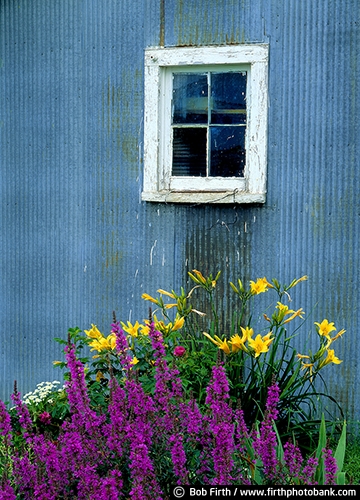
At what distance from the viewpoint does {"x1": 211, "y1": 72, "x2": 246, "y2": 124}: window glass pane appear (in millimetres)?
5039

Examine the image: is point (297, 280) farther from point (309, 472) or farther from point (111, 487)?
point (111, 487)

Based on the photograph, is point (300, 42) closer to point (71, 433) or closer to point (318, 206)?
point (318, 206)

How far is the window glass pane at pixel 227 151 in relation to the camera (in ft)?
16.6

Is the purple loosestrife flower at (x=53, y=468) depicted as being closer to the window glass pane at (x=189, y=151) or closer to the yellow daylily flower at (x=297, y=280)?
the yellow daylily flower at (x=297, y=280)

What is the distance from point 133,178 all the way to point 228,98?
881 mm

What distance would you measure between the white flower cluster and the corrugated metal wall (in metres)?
0.10

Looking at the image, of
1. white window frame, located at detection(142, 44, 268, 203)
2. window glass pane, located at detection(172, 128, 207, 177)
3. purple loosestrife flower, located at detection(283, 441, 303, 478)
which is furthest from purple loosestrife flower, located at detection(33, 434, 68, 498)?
window glass pane, located at detection(172, 128, 207, 177)

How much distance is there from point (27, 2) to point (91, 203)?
5.24ft

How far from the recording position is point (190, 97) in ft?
16.9

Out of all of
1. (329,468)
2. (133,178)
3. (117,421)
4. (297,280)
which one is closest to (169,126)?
(133,178)

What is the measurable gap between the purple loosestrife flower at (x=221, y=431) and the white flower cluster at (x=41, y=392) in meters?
2.26

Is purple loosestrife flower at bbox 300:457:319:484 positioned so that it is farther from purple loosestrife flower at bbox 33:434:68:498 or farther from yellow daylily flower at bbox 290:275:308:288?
yellow daylily flower at bbox 290:275:308:288

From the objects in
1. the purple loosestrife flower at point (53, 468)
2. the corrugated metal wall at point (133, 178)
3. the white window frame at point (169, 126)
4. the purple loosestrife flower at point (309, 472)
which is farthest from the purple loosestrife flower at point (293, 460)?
the white window frame at point (169, 126)

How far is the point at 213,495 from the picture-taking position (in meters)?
2.78
